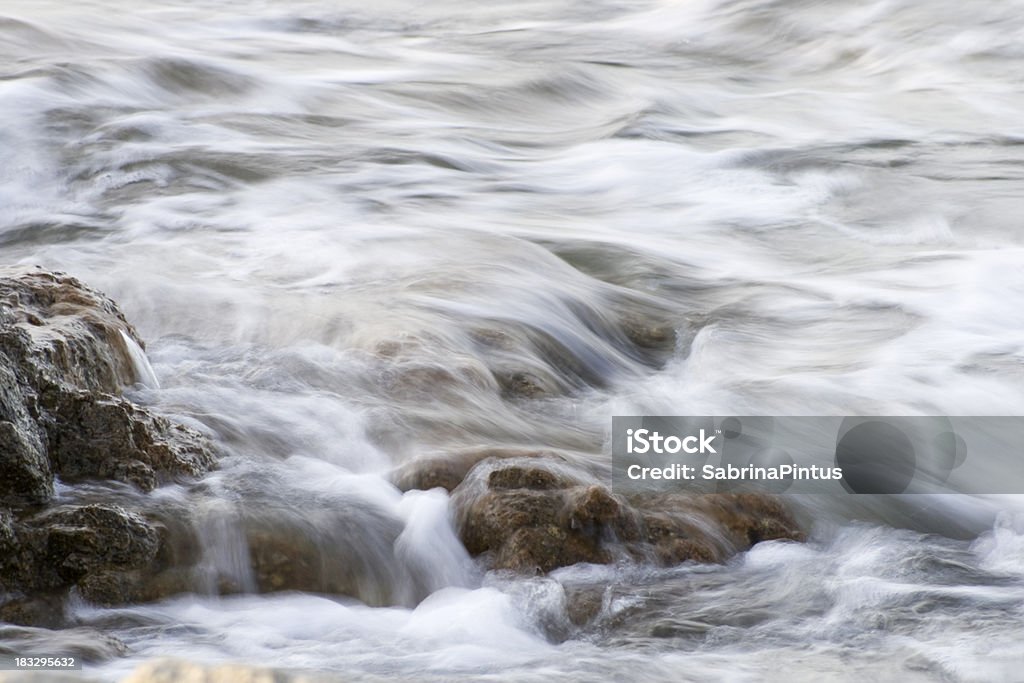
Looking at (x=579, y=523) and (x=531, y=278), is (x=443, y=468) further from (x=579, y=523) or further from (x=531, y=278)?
(x=531, y=278)

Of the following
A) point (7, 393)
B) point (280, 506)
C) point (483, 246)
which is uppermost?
point (483, 246)

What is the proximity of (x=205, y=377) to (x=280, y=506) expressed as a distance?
100 cm

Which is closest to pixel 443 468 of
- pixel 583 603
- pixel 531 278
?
pixel 583 603

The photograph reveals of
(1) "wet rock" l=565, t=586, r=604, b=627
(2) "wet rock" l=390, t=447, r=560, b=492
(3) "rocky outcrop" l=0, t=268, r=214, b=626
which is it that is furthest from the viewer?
(2) "wet rock" l=390, t=447, r=560, b=492

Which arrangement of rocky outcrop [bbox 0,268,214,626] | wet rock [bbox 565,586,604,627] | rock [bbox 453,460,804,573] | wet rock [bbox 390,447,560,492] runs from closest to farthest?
rocky outcrop [bbox 0,268,214,626] → wet rock [bbox 565,586,604,627] → rock [bbox 453,460,804,573] → wet rock [bbox 390,447,560,492]

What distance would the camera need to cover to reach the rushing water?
3.12m

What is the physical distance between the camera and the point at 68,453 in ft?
10.7

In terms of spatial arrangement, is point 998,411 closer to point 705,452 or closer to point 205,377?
point 705,452

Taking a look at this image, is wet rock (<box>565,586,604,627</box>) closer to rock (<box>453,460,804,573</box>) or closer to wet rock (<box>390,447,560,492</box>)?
rock (<box>453,460,804,573</box>)

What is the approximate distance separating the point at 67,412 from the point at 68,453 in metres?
0.10

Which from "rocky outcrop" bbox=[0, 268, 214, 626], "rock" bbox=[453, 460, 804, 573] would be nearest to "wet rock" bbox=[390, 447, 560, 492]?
"rock" bbox=[453, 460, 804, 573]

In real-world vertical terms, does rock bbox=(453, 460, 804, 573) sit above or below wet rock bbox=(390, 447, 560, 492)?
below

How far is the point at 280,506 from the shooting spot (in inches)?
132

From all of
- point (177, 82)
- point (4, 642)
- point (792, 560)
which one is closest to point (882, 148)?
point (177, 82)
